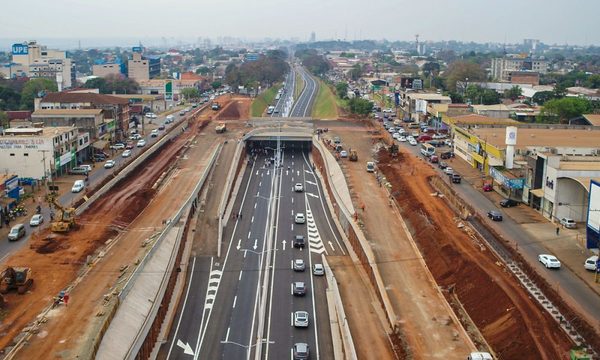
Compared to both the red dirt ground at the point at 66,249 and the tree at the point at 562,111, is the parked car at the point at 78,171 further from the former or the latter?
the tree at the point at 562,111

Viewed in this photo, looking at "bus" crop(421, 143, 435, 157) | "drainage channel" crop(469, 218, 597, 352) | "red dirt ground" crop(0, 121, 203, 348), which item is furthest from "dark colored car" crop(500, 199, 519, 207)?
"red dirt ground" crop(0, 121, 203, 348)

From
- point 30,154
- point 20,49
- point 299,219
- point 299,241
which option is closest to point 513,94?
point 299,219

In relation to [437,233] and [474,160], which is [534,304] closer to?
[437,233]

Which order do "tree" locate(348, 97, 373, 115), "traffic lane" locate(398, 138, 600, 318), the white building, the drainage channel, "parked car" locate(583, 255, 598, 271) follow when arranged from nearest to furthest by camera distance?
the drainage channel
"traffic lane" locate(398, 138, 600, 318)
"parked car" locate(583, 255, 598, 271)
the white building
"tree" locate(348, 97, 373, 115)

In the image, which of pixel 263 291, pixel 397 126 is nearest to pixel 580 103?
pixel 397 126

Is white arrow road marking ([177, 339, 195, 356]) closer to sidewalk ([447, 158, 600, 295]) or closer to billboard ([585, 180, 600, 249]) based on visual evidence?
sidewalk ([447, 158, 600, 295])

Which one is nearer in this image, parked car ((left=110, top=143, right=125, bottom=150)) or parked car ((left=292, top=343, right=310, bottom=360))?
parked car ((left=292, top=343, right=310, bottom=360))

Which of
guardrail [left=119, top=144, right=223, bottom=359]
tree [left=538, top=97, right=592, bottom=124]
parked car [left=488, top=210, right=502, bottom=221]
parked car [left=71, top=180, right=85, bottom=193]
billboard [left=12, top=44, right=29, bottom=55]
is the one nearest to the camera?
guardrail [left=119, top=144, right=223, bottom=359]
